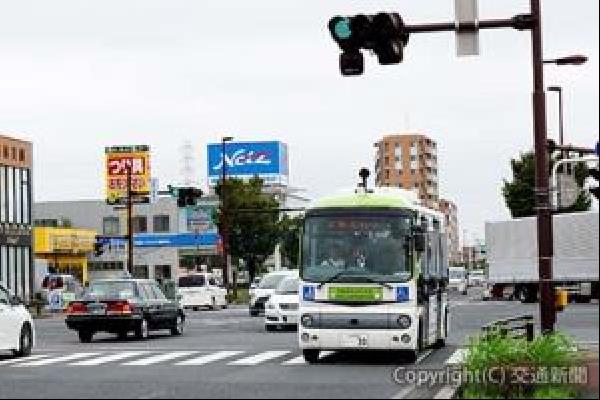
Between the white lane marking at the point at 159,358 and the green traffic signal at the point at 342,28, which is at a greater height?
the green traffic signal at the point at 342,28

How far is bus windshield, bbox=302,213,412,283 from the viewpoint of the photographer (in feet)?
70.7

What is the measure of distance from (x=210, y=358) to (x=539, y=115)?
910 cm

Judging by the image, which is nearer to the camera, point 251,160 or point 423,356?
point 423,356

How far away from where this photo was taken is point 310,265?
21953mm

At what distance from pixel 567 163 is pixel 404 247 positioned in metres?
3.30

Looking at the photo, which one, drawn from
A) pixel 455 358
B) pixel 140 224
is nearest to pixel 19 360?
pixel 455 358

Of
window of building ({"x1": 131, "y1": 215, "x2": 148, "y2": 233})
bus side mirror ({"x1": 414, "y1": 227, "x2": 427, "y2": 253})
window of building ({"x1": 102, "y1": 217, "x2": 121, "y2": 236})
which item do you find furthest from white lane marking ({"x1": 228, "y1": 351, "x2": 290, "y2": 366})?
window of building ({"x1": 102, "y1": 217, "x2": 121, "y2": 236})

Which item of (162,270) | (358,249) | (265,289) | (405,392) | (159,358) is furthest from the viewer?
(162,270)

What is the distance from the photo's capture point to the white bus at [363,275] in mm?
21203

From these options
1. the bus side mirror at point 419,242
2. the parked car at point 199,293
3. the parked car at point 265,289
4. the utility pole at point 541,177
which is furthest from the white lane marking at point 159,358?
the parked car at point 199,293

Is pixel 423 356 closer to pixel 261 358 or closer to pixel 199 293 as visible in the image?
pixel 261 358

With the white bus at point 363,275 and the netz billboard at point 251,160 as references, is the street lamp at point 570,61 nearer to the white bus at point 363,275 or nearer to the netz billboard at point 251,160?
the white bus at point 363,275

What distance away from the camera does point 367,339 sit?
21.2 m

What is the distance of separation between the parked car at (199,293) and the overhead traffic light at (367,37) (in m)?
43.2
